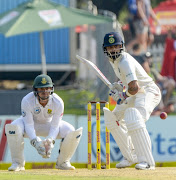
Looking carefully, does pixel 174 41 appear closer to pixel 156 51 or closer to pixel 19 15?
pixel 156 51

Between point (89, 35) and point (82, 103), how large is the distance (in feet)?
7.48

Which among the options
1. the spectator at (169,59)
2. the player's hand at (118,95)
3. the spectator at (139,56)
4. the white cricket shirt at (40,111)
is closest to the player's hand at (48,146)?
the white cricket shirt at (40,111)

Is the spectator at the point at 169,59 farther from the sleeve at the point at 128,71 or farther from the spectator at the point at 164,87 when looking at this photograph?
the sleeve at the point at 128,71

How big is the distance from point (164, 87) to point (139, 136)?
6.45m

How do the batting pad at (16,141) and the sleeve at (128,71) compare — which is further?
the batting pad at (16,141)

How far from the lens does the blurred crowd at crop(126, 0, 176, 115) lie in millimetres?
13508

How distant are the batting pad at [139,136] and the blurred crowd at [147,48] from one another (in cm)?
596

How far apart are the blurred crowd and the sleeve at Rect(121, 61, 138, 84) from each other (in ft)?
19.3

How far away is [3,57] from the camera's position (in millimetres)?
15227

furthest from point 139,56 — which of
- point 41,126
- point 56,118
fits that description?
point 56,118

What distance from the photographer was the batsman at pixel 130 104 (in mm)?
7277

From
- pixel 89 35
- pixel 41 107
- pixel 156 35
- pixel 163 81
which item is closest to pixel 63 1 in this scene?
pixel 89 35

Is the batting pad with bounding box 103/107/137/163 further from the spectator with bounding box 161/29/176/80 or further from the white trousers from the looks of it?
the spectator with bounding box 161/29/176/80

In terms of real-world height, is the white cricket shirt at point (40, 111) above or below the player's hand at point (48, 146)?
above
